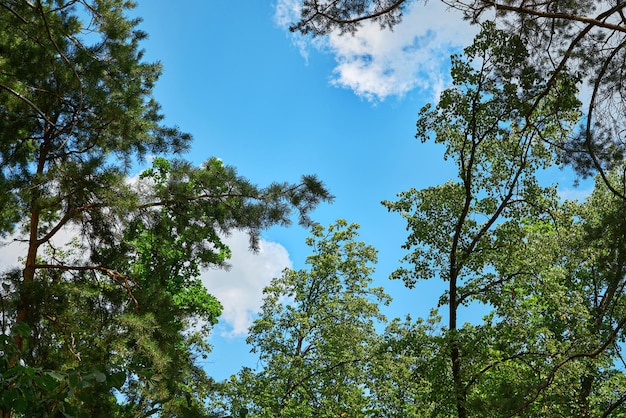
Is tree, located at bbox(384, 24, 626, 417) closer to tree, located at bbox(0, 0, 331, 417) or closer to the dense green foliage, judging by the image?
the dense green foliage

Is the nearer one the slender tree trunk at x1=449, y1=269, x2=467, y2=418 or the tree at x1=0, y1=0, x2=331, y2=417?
the tree at x1=0, y1=0, x2=331, y2=417

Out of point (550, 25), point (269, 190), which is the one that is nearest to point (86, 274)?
point (269, 190)

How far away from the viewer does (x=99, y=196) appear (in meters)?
6.20

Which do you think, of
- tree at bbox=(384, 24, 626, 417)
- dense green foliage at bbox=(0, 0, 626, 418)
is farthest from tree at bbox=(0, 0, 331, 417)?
tree at bbox=(384, 24, 626, 417)

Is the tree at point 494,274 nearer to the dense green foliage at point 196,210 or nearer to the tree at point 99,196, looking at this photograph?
the dense green foliage at point 196,210

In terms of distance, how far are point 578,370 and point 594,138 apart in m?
4.93

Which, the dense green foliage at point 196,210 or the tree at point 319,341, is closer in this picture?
the dense green foliage at point 196,210

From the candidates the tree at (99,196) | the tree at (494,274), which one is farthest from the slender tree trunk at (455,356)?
the tree at (99,196)

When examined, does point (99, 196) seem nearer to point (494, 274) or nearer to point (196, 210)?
point (196, 210)

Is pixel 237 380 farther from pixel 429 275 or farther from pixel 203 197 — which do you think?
pixel 203 197

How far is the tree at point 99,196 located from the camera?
5.98 metres

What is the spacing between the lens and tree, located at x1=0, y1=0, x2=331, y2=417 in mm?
5984

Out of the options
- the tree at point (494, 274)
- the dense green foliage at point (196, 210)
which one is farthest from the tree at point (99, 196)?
the tree at point (494, 274)

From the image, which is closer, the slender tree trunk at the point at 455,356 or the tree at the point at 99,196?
the tree at the point at 99,196
